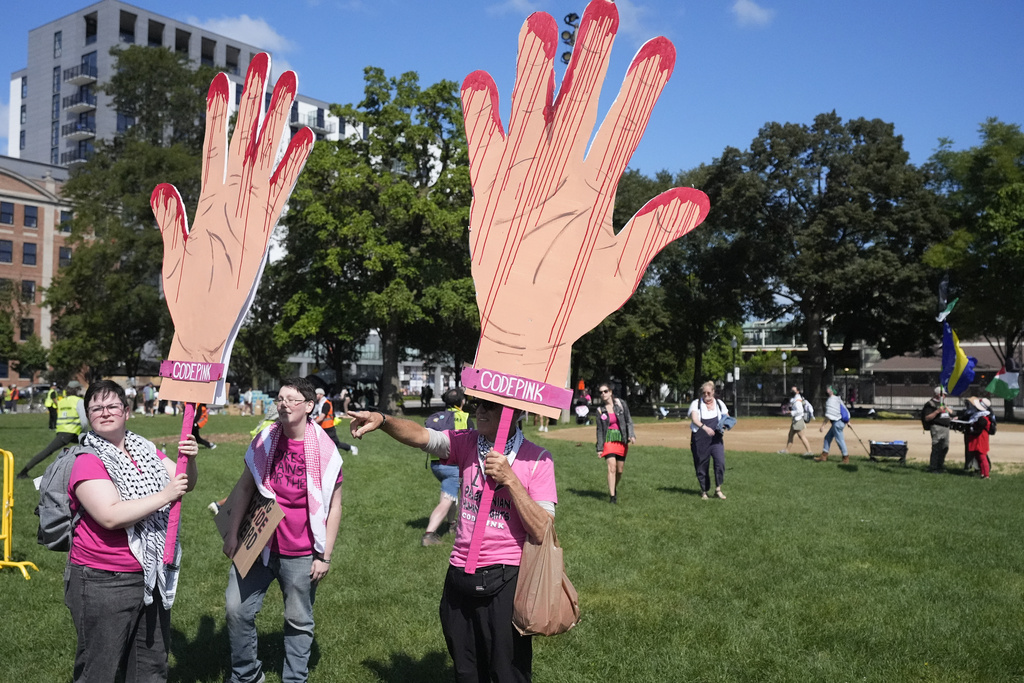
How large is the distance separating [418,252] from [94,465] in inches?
1395

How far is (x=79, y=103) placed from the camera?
246ft

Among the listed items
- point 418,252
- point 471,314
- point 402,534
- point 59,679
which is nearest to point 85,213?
point 418,252

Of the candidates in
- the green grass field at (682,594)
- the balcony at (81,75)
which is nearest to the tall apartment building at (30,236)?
the balcony at (81,75)

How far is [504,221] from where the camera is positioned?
14.2 feet

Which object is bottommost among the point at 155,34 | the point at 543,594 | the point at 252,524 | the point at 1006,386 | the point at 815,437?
the point at 815,437

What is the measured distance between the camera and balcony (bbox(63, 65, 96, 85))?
73.3 meters

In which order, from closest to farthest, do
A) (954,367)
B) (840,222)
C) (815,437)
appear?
(954,367), (815,437), (840,222)

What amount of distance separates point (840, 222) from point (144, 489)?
4323cm

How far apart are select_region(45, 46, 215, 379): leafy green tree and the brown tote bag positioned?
42037mm

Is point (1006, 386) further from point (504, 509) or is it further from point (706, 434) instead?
point (504, 509)

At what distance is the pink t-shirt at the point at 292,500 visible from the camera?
4926 mm

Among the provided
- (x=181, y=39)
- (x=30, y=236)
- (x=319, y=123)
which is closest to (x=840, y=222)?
(x=30, y=236)

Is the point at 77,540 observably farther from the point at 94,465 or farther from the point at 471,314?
the point at 471,314

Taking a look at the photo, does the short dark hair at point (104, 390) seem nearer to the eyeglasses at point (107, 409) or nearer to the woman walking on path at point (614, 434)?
the eyeglasses at point (107, 409)
